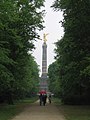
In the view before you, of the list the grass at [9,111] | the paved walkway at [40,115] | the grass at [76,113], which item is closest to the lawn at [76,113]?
the grass at [76,113]

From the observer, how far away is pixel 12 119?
74.8 feet

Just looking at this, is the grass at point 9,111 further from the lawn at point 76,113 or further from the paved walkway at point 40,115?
the lawn at point 76,113

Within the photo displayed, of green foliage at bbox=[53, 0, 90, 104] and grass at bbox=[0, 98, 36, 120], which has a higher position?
green foliage at bbox=[53, 0, 90, 104]

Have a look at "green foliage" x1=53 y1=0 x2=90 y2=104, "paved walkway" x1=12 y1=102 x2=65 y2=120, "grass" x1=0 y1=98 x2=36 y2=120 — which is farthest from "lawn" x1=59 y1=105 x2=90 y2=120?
"grass" x1=0 y1=98 x2=36 y2=120

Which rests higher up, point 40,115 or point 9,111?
point 9,111

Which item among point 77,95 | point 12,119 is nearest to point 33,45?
point 77,95

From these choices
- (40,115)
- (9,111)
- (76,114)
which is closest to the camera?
(40,115)

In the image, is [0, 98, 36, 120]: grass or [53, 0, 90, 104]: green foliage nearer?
[0, 98, 36, 120]: grass

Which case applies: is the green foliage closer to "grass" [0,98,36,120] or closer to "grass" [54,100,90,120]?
"grass" [54,100,90,120]

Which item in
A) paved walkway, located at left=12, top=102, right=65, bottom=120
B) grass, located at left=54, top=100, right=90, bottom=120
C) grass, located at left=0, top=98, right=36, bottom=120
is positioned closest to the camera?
paved walkway, located at left=12, top=102, right=65, bottom=120

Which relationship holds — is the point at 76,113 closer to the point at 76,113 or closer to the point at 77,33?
the point at 76,113

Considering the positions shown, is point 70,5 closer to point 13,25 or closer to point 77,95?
point 13,25

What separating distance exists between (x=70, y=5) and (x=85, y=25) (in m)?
2.14

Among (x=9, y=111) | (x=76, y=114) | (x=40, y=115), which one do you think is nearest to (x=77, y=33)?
(x=76, y=114)
